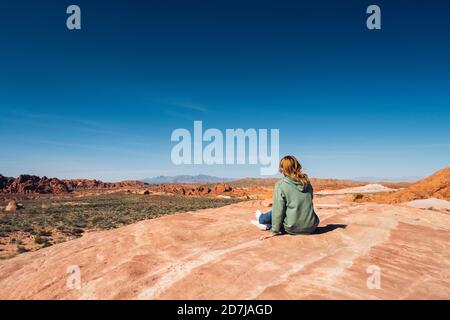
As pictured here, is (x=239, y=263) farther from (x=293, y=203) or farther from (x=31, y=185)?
(x=31, y=185)

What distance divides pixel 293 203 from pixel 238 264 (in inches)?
62.8

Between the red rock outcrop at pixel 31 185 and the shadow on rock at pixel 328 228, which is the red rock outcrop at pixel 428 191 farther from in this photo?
the red rock outcrop at pixel 31 185

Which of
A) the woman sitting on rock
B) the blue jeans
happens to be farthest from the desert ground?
the blue jeans

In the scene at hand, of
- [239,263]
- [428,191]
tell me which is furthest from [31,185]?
[239,263]

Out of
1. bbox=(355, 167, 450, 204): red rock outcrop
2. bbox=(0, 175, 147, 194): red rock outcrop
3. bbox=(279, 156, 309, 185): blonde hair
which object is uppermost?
bbox=(279, 156, 309, 185): blonde hair

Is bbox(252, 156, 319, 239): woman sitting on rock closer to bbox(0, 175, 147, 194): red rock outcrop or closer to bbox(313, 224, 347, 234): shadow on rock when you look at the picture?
bbox(313, 224, 347, 234): shadow on rock

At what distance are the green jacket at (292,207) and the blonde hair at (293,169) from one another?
0.25 ft

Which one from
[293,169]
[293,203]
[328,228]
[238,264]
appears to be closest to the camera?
[238,264]

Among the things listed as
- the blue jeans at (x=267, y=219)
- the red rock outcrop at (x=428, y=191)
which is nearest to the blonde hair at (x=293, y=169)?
the blue jeans at (x=267, y=219)

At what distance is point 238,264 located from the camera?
4.25 metres

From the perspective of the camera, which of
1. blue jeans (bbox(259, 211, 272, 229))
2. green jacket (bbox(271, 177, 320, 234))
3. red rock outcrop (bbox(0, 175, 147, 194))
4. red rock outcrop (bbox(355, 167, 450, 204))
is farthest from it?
red rock outcrop (bbox(0, 175, 147, 194))

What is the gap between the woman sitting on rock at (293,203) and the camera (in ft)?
17.6

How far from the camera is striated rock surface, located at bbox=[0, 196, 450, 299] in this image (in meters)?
3.63
